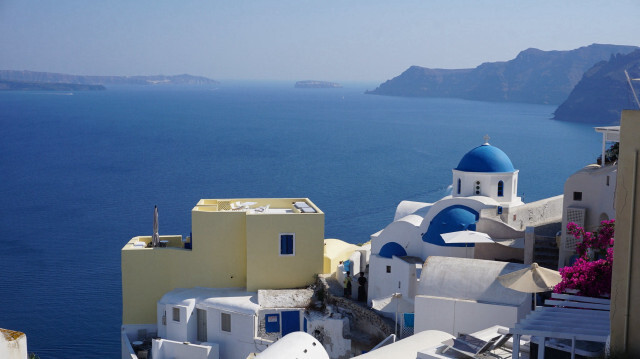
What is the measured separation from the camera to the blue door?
20.0 meters

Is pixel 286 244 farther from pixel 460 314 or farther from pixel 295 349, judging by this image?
pixel 295 349

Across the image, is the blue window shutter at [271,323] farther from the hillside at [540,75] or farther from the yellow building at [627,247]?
the hillside at [540,75]

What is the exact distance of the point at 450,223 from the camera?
19172mm

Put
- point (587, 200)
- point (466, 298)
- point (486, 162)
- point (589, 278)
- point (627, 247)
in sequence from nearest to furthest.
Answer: point (627, 247)
point (589, 278)
point (466, 298)
point (587, 200)
point (486, 162)

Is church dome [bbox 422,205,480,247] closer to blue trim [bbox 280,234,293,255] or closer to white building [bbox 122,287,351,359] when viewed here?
white building [bbox 122,287,351,359]

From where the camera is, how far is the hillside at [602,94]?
106125mm

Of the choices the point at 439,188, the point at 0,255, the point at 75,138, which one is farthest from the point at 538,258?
the point at 75,138

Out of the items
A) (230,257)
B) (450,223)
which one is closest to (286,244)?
(230,257)

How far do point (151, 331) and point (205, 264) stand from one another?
2739 millimetres

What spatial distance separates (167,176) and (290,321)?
46393 mm

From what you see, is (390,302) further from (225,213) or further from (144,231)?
(144,231)

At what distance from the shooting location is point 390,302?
19.0 metres

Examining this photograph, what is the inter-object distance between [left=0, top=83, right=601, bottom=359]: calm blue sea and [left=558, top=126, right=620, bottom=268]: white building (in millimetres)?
19294

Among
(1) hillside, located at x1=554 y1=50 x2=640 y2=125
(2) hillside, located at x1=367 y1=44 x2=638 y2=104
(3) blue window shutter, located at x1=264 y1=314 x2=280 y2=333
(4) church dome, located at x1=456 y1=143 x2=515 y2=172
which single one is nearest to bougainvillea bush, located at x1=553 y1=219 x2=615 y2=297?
(4) church dome, located at x1=456 y1=143 x2=515 y2=172
